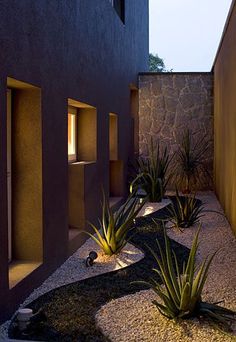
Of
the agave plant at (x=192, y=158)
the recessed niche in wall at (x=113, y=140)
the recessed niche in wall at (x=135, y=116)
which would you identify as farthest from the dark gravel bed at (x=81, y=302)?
the recessed niche in wall at (x=135, y=116)

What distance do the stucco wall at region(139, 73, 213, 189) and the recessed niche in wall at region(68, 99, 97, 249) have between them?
194 inches

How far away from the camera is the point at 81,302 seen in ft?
12.6

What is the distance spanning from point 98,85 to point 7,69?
3550 millimetres

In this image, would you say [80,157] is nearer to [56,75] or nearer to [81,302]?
[56,75]

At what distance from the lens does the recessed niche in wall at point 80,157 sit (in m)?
6.13

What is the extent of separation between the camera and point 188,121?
11.7 metres

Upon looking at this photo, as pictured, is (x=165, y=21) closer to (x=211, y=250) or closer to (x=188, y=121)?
(x=188, y=121)

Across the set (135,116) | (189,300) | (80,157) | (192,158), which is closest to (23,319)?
(189,300)

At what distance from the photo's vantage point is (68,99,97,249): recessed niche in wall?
613cm

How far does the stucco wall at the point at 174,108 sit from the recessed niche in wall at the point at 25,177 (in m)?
7.60

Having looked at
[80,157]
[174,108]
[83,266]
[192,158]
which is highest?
[174,108]

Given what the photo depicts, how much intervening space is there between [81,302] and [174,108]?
8.42 metres

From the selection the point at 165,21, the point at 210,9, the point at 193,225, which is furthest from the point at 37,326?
the point at 165,21

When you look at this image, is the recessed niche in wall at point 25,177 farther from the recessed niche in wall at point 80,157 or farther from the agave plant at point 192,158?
the agave plant at point 192,158
